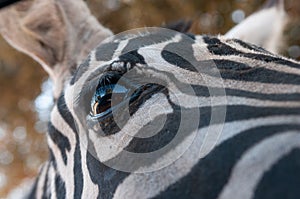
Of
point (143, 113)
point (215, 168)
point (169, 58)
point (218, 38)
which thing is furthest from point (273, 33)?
point (215, 168)

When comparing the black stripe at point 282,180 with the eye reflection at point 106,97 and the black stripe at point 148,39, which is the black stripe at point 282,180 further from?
the black stripe at point 148,39

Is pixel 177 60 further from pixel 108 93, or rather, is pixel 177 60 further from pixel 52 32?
pixel 52 32

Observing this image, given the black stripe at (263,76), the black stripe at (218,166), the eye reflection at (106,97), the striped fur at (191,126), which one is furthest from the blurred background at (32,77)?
the black stripe at (218,166)

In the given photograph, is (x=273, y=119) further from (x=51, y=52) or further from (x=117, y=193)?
(x=51, y=52)

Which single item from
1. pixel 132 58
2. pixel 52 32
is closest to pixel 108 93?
pixel 132 58

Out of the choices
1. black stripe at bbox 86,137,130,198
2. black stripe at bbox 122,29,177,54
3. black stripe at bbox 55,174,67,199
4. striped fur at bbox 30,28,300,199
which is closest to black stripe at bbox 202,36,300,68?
striped fur at bbox 30,28,300,199
